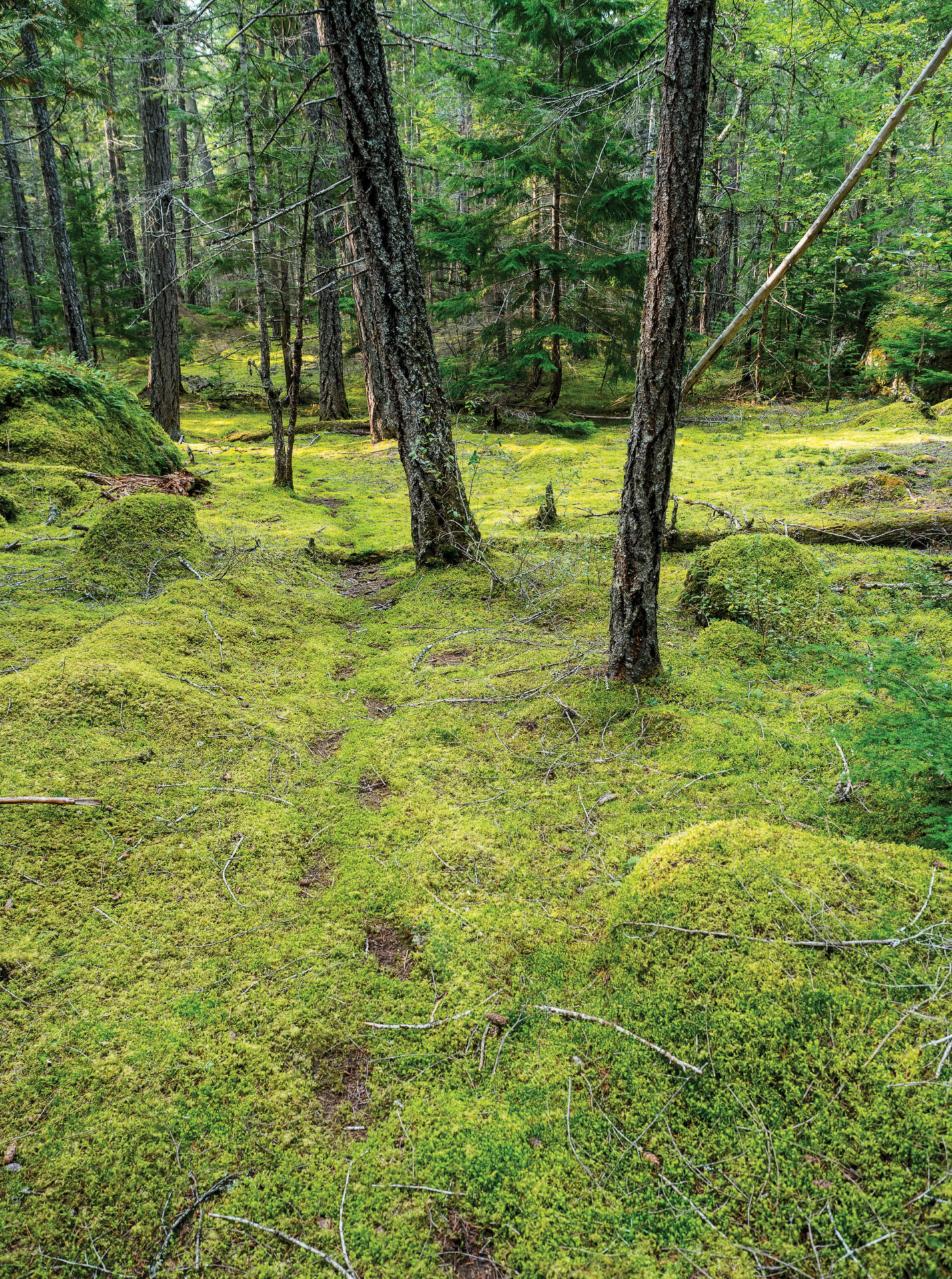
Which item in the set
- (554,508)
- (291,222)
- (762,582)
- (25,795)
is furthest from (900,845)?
(291,222)

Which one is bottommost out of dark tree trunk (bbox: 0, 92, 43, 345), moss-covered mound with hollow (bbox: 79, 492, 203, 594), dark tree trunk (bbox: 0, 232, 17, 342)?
moss-covered mound with hollow (bbox: 79, 492, 203, 594)

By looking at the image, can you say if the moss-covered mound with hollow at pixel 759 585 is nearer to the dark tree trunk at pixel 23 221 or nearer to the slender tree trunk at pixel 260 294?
the slender tree trunk at pixel 260 294

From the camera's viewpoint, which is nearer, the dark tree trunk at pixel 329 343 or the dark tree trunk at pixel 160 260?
the dark tree trunk at pixel 160 260

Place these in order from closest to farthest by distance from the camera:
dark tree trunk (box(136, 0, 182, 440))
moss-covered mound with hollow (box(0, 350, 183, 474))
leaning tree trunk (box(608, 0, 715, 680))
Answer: leaning tree trunk (box(608, 0, 715, 680)), moss-covered mound with hollow (box(0, 350, 183, 474)), dark tree trunk (box(136, 0, 182, 440))

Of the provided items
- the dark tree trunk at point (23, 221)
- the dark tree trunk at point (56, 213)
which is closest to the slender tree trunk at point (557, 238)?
the dark tree trunk at point (56, 213)

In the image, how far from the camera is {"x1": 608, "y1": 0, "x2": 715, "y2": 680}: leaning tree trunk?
2.99m

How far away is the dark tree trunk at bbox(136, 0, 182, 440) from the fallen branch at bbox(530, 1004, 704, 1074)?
1184 cm

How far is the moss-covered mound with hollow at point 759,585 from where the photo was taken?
14.9 ft

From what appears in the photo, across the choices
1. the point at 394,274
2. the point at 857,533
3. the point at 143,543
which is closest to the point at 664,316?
the point at 394,274

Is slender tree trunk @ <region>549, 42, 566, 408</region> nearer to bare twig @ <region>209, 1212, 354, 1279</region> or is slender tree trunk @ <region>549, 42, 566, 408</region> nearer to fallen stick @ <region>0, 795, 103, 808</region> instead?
fallen stick @ <region>0, 795, 103, 808</region>

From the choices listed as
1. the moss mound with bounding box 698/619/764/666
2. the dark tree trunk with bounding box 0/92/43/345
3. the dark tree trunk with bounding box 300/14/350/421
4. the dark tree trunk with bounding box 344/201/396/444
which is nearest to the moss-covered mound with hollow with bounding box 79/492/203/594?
the moss mound with bounding box 698/619/764/666

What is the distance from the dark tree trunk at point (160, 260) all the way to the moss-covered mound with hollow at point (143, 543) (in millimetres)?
6958

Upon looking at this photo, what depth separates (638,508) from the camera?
3.48 meters

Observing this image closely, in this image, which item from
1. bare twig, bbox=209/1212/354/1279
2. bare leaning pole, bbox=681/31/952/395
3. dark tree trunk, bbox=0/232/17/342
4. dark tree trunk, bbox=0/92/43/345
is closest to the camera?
bare twig, bbox=209/1212/354/1279
